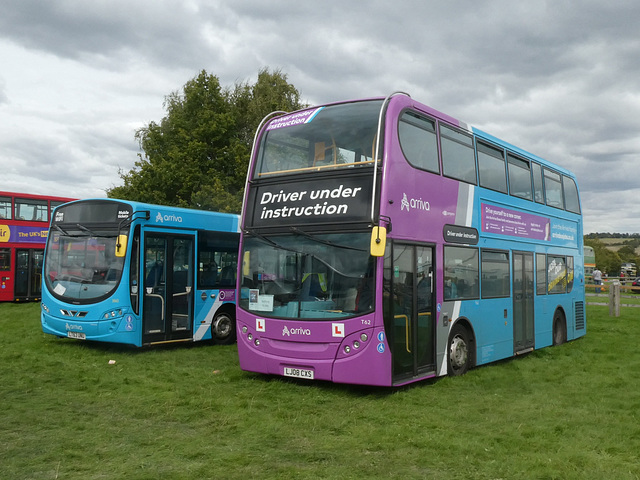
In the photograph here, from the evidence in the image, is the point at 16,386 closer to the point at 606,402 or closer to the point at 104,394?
the point at 104,394

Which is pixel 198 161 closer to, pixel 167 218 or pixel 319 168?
pixel 167 218

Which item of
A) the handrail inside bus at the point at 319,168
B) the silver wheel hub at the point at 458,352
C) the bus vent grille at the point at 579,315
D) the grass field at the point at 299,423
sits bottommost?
the grass field at the point at 299,423

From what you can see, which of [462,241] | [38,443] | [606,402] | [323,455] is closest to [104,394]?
[38,443]

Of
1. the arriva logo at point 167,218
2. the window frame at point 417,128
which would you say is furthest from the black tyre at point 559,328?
the arriva logo at point 167,218

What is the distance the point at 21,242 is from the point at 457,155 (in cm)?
1952

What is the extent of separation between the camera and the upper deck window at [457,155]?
35.6 feet

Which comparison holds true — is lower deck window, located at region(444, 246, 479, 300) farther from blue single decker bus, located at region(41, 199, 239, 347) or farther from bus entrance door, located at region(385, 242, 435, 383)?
blue single decker bus, located at region(41, 199, 239, 347)

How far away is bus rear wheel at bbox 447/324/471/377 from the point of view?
35.3 feet

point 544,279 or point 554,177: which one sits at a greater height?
point 554,177

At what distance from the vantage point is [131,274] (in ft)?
41.9

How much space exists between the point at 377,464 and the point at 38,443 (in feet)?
11.2

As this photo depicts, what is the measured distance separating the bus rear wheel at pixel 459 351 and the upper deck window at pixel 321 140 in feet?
11.8

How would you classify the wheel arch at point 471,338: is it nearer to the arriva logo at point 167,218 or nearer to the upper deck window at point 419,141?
the upper deck window at point 419,141

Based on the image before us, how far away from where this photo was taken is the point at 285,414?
26.0 feet
